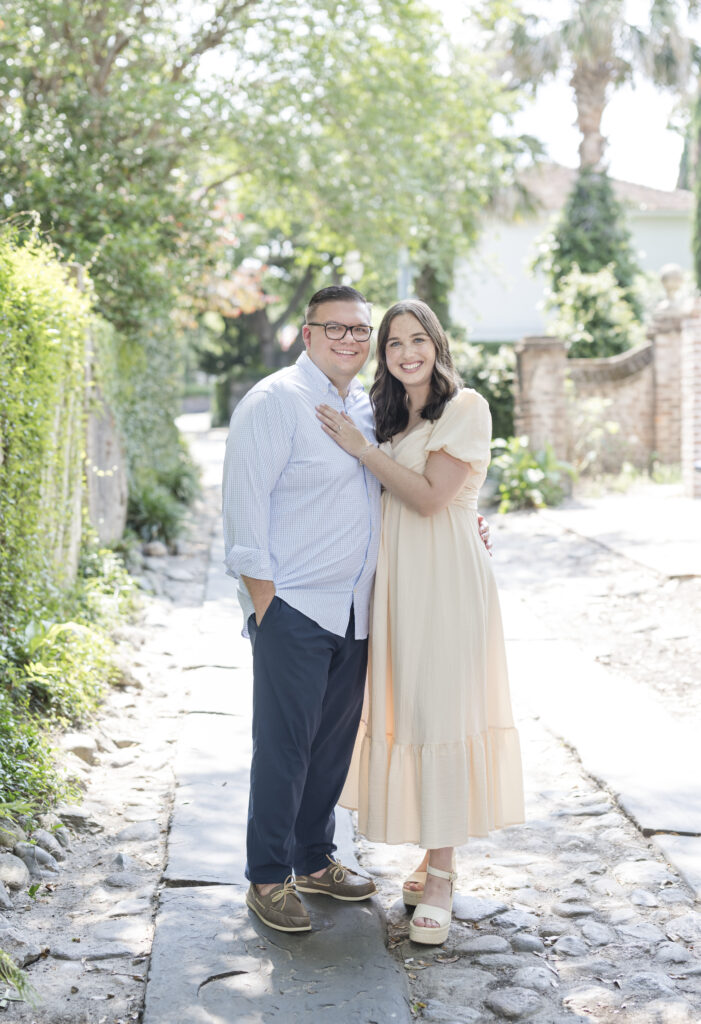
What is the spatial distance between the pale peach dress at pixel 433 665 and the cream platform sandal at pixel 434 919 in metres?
0.16

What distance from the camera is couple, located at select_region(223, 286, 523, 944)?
325 cm

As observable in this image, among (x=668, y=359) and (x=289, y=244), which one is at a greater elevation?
(x=289, y=244)

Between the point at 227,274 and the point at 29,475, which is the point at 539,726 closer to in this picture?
the point at 29,475

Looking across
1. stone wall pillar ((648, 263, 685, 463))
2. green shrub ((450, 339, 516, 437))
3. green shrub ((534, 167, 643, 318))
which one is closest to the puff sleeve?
stone wall pillar ((648, 263, 685, 463))

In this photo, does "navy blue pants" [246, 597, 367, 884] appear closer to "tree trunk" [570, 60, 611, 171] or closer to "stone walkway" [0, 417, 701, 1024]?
"stone walkway" [0, 417, 701, 1024]

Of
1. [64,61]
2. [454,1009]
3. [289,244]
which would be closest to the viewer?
[454,1009]

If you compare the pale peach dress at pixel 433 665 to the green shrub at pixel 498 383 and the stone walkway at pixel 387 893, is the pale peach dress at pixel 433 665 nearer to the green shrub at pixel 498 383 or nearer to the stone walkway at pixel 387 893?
the stone walkway at pixel 387 893

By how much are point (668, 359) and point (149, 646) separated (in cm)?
1163

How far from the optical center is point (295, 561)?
10.7ft

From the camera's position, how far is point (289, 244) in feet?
108

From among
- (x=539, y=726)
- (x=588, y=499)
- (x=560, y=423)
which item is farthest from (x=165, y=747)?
(x=560, y=423)

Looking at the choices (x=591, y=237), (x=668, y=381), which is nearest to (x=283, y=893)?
(x=668, y=381)

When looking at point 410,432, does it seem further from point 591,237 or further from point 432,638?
point 591,237

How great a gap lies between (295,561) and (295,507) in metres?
0.16
